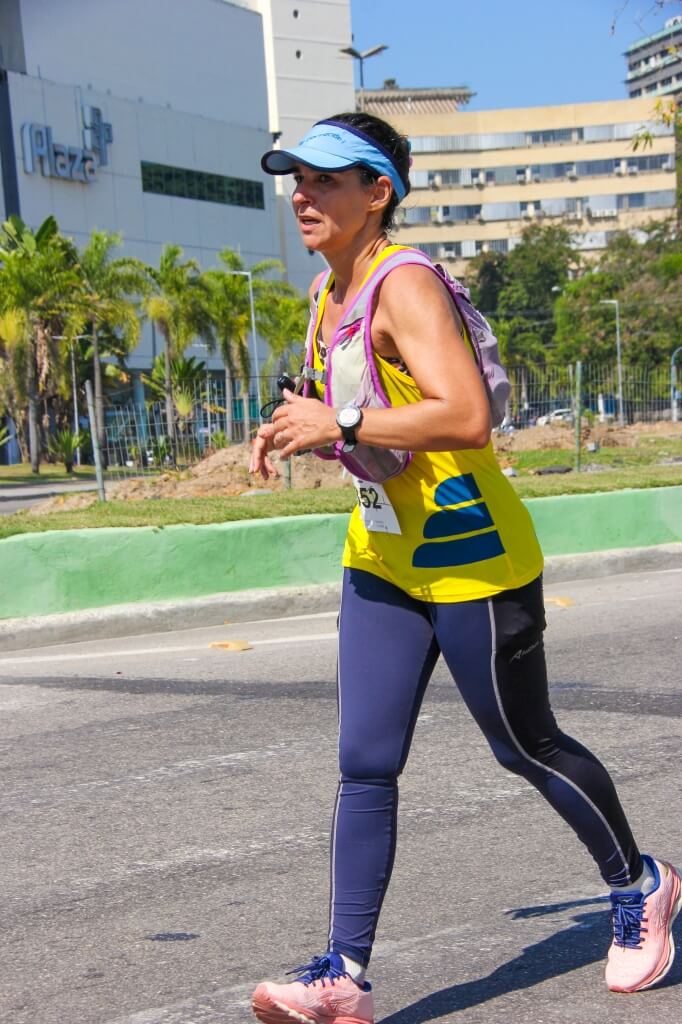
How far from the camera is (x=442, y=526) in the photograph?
3.09 metres

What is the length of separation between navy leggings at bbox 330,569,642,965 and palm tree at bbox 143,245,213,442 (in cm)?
4982

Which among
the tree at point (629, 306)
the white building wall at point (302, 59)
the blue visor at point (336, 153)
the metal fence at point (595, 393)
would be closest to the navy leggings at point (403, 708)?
the blue visor at point (336, 153)

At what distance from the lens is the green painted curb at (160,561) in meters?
9.48

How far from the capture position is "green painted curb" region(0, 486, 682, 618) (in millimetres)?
9477

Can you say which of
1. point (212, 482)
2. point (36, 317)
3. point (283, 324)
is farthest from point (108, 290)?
point (212, 482)

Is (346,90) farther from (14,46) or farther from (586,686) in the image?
(586,686)

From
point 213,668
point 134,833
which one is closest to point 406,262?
point 134,833

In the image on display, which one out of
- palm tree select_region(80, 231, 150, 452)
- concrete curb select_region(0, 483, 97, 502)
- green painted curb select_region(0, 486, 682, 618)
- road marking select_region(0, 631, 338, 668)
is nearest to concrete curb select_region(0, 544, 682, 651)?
green painted curb select_region(0, 486, 682, 618)

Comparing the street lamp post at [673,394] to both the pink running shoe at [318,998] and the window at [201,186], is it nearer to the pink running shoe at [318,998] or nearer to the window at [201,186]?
the pink running shoe at [318,998]

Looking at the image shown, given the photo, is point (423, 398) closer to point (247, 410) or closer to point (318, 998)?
point (318, 998)

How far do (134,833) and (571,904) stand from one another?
1.54 meters

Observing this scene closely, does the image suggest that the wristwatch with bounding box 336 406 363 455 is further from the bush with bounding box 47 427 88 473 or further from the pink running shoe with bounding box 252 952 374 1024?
the bush with bounding box 47 427 88 473

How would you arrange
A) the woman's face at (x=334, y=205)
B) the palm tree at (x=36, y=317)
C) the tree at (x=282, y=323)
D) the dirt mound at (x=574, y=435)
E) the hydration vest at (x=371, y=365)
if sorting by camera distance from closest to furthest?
the hydration vest at (x=371, y=365)
the woman's face at (x=334, y=205)
the dirt mound at (x=574, y=435)
the palm tree at (x=36, y=317)
the tree at (x=282, y=323)

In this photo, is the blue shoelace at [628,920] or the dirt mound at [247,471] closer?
the blue shoelace at [628,920]
